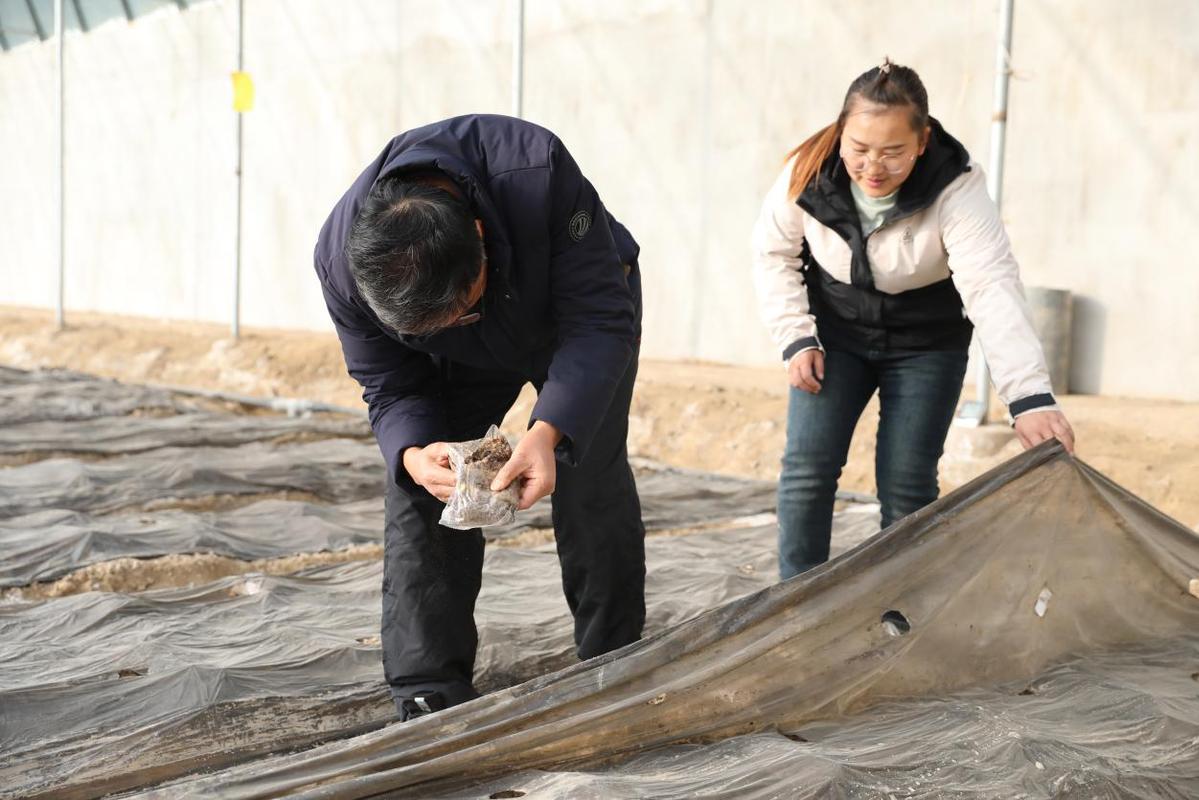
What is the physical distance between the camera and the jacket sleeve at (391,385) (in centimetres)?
171

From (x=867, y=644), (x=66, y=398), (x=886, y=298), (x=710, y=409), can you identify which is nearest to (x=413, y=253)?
(x=867, y=644)

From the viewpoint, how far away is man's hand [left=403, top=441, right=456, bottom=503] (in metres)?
1.62

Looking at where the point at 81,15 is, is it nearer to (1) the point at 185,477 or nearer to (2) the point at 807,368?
(1) the point at 185,477

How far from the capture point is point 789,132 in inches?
261

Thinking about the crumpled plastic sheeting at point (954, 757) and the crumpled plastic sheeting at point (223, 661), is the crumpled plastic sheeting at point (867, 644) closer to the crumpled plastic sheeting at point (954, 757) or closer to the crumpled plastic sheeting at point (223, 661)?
the crumpled plastic sheeting at point (954, 757)

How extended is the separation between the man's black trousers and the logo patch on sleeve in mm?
337

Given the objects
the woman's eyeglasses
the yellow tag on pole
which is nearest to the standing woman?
the woman's eyeglasses

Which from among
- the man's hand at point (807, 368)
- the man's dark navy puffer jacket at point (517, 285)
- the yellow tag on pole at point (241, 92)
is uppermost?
the yellow tag on pole at point (241, 92)

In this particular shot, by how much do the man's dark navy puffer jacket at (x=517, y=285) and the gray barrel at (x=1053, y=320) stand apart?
13.2ft

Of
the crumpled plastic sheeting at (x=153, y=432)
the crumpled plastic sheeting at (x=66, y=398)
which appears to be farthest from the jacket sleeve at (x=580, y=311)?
the crumpled plastic sheeting at (x=66, y=398)

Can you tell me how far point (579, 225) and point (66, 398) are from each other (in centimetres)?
492

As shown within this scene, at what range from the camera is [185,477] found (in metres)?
4.03

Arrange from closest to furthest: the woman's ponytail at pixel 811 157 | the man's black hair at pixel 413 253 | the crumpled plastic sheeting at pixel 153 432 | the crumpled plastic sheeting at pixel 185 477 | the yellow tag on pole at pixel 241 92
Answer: the man's black hair at pixel 413 253
the woman's ponytail at pixel 811 157
the crumpled plastic sheeting at pixel 185 477
the crumpled plastic sheeting at pixel 153 432
the yellow tag on pole at pixel 241 92

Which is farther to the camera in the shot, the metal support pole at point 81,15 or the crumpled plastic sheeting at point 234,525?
the metal support pole at point 81,15
